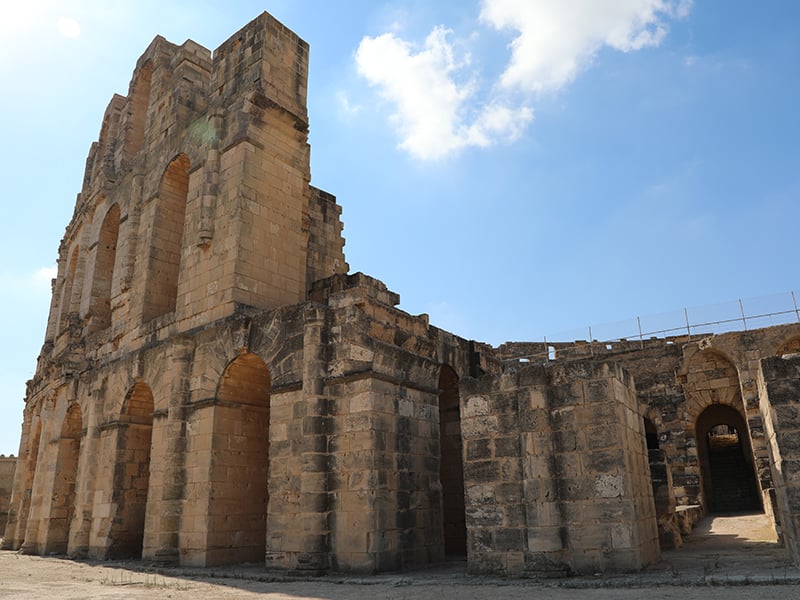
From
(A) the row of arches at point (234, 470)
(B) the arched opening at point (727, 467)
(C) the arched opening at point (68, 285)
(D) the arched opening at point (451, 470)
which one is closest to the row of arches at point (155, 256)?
(A) the row of arches at point (234, 470)

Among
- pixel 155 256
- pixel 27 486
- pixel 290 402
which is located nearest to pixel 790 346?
pixel 290 402

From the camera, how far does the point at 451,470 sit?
11844 mm

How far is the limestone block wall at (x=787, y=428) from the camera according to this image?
602cm

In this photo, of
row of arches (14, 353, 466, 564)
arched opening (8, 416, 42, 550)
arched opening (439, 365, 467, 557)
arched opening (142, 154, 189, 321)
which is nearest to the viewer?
row of arches (14, 353, 466, 564)

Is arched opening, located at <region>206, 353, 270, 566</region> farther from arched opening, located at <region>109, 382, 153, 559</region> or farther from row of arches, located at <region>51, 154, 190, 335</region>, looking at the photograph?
row of arches, located at <region>51, 154, 190, 335</region>

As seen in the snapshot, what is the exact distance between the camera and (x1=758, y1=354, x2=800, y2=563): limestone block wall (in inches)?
237

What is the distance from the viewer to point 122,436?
13070 millimetres

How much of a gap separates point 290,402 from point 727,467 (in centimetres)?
2043

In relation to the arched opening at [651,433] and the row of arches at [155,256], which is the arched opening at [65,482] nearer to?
the row of arches at [155,256]

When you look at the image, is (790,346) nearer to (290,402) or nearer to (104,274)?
(290,402)

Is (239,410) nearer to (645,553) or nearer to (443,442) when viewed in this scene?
(443,442)

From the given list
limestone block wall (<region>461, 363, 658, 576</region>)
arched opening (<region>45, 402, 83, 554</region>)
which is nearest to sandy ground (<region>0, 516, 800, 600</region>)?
limestone block wall (<region>461, 363, 658, 576</region>)

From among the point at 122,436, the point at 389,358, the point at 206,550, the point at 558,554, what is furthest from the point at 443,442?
the point at 122,436

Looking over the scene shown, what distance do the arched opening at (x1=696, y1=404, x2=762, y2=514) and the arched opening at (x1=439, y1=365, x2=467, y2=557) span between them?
10.2 meters
